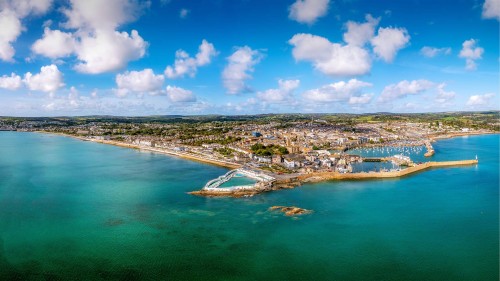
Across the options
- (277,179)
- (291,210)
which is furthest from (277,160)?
(291,210)

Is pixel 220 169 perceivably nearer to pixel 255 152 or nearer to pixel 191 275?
pixel 255 152

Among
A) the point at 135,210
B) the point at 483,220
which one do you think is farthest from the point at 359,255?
the point at 135,210

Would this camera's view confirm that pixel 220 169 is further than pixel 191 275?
Yes

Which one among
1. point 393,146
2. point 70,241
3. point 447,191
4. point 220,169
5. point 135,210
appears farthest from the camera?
point 393,146

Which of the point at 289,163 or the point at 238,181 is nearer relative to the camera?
the point at 238,181

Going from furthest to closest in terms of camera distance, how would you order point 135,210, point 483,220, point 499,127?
point 499,127
point 135,210
point 483,220

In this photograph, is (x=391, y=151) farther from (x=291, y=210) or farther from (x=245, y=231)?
(x=245, y=231)

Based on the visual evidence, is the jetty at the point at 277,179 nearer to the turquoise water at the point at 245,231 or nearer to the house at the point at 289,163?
the turquoise water at the point at 245,231
